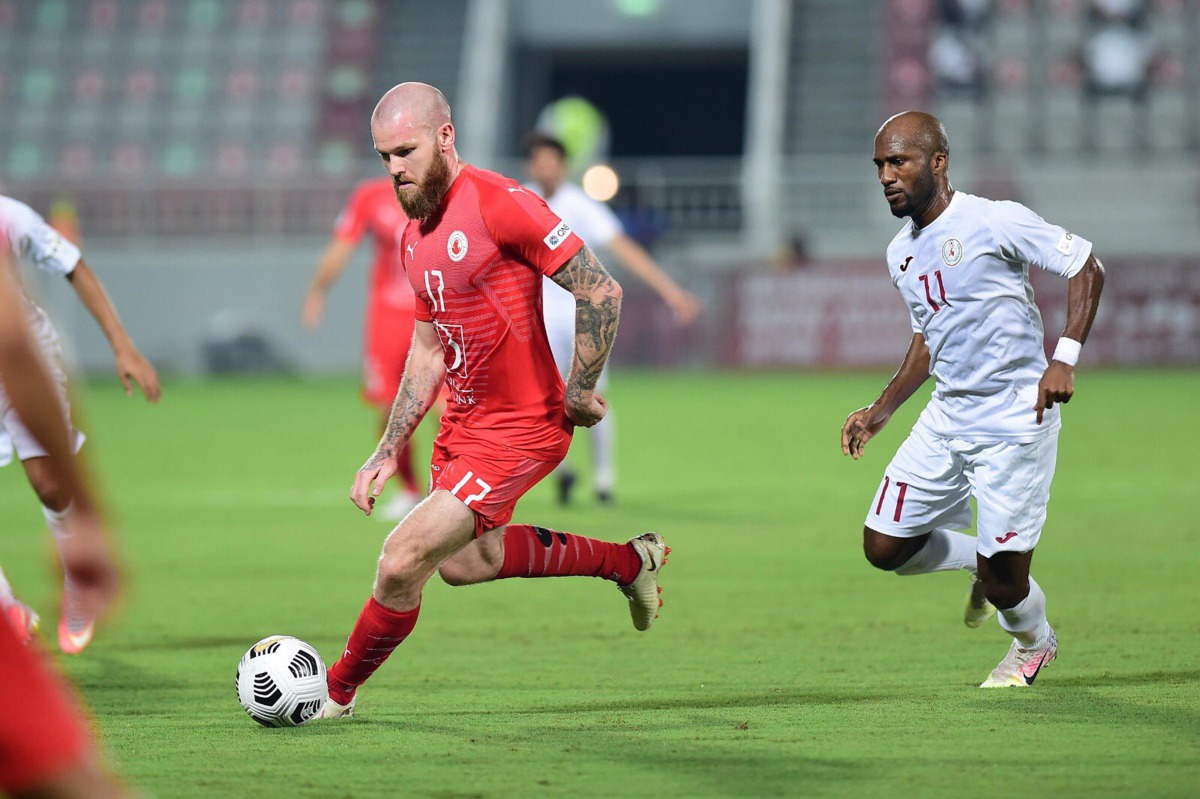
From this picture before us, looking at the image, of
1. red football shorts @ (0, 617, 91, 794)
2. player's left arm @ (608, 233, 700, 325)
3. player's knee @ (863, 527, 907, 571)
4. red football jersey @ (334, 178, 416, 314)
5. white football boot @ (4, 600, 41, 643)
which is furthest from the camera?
player's left arm @ (608, 233, 700, 325)

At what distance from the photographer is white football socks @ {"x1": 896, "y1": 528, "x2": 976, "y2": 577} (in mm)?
5855

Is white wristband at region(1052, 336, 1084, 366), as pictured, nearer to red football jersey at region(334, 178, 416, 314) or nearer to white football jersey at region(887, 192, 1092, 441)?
white football jersey at region(887, 192, 1092, 441)

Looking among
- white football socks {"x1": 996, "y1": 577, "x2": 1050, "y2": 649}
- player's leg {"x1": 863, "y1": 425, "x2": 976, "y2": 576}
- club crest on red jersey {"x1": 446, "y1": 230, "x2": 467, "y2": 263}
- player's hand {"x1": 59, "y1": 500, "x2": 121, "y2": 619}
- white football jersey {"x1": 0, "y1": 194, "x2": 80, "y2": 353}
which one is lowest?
white football socks {"x1": 996, "y1": 577, "x2": 1050, "y2": 649}

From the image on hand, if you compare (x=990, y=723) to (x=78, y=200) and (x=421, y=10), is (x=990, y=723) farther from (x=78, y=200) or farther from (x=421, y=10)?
(x=421, y=10)

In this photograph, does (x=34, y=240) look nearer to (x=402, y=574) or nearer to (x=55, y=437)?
(x=402, y=574)

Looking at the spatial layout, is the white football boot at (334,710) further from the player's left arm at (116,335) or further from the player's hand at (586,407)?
the player's left arm at (116,335)

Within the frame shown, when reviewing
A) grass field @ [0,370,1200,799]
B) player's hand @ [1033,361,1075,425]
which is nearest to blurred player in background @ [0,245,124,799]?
grass field @ [0,370,1200,799]

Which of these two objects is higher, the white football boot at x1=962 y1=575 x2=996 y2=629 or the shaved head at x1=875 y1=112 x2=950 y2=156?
the shaved head at x1=875 y1=112 x2=950 y2=156

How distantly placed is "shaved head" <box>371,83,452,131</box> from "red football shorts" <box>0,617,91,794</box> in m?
2.73

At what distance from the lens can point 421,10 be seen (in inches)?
1248

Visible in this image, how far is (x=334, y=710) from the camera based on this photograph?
5.22 m

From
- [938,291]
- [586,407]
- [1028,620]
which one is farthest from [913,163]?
[1028,620]

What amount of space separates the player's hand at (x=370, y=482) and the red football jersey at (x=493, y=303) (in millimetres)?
240

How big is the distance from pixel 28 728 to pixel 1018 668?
3.81m
